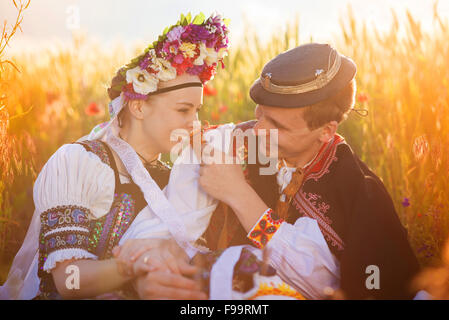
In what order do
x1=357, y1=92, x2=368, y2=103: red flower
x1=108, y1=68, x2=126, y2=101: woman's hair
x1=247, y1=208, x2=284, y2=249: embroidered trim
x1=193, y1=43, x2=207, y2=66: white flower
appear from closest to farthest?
x1=247, y1=208, x2=284, y2=249: embroidered trim < x1=193, y1=43, x2=207, y2=66: white flower < x1=108, y1=68, x2=126, y2=101: woman's hair < x1=357, y1=92, x2=368, y2=103: red flower

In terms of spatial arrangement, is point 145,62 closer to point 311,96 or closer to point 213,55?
point 213,55

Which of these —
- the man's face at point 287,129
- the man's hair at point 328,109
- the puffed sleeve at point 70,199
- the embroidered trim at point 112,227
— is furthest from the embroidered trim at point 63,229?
the man's hair at point 328,109

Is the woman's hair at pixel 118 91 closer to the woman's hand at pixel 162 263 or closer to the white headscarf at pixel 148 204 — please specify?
the white headscarf at pixel 148 204

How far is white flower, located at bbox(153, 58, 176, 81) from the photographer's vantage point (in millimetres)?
2428

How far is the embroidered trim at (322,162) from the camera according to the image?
97.7 inches

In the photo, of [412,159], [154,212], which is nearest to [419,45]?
[412,159]

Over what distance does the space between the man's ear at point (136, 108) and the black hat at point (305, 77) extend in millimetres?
710

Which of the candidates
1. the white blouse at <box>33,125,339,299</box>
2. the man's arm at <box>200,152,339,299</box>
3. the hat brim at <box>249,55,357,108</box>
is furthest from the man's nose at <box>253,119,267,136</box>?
the white blouse at <box>33,125,339,299</box>

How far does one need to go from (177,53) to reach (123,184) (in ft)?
2.54

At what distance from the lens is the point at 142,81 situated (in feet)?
8.11

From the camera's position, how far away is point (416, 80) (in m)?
3.64

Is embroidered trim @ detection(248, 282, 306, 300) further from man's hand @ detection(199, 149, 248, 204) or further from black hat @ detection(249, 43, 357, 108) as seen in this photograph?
black hat @ detection(249, 43, 357, 108)

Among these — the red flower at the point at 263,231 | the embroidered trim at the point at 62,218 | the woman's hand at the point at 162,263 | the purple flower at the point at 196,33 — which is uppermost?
the purple flower at the point at 196,33

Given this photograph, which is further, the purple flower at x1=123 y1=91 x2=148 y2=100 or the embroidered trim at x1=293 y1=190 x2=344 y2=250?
the purple flower at x1=123 y1=91 x2=148 y2=100
